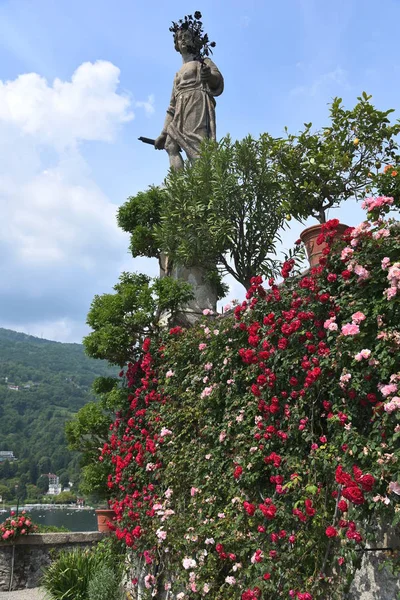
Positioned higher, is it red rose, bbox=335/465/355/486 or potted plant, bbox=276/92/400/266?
potted plant, bbox=276/92/400/266

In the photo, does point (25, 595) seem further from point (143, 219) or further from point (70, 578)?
point (143, 219)

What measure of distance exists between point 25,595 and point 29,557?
86 cm

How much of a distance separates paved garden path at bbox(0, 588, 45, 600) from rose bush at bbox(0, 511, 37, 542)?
0.83 meters

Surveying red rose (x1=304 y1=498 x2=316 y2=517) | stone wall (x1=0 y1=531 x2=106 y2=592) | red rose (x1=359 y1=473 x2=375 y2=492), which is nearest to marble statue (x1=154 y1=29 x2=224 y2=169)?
stone wall (x1=0 y1=531 x2=106 y2=592)

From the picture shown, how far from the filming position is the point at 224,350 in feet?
17.7

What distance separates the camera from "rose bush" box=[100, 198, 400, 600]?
11.3 ft

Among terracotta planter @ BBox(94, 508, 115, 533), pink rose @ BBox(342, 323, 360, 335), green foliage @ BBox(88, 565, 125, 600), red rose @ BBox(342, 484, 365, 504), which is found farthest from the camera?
terracotta planter @ BBox(94, 508, 115, 533)

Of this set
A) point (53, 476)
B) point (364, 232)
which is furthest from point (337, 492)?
point (53, 476)

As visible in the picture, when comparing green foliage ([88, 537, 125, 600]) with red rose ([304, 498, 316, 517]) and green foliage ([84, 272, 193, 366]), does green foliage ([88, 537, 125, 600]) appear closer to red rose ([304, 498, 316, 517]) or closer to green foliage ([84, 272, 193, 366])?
green foliage ([84, 272, 193, 366])

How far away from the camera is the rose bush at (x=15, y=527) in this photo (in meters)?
8.87

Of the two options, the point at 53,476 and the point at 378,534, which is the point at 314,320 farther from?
the point at 53,476

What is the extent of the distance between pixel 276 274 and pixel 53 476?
6620cm

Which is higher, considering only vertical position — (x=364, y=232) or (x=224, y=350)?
(x=364, y=232)

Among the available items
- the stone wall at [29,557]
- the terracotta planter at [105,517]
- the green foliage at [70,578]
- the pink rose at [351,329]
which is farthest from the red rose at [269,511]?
the stone wall at [29,557]
